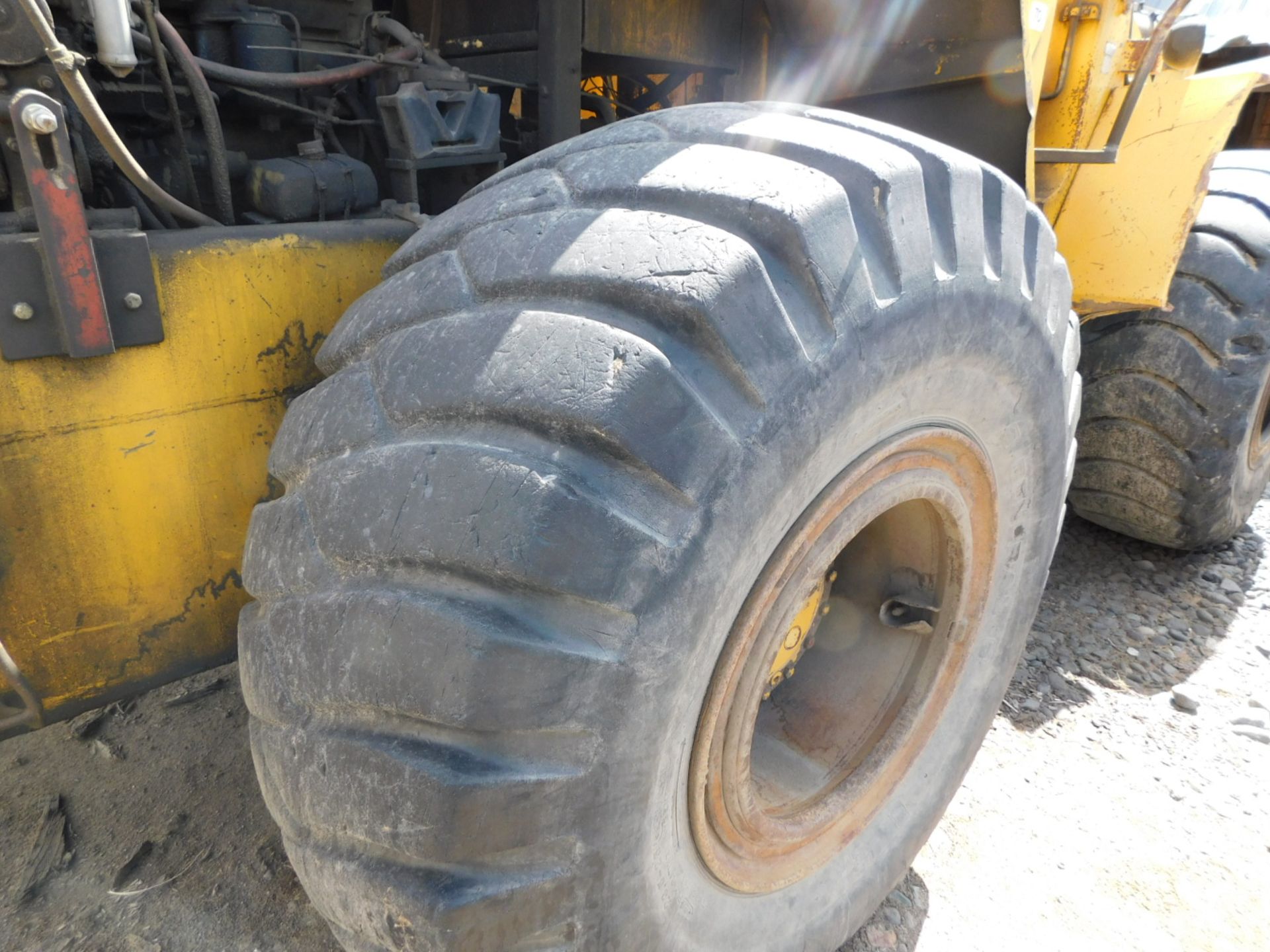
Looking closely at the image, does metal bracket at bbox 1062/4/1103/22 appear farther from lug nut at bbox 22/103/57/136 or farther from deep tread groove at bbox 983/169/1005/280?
lug nut at bbox 22/103/57/136

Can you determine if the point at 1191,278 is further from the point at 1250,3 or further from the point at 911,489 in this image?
the point at 911,489

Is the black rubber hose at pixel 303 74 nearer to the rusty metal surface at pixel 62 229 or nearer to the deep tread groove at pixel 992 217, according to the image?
the rusty metal surface at pixel 62 229

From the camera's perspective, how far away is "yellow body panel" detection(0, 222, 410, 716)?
1.23 m

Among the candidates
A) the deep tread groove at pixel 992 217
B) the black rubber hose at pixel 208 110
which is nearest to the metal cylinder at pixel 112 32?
the black rubber hose at pixel 208 110

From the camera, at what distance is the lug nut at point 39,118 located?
3.47ft

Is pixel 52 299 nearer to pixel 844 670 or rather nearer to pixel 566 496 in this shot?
pixel 566 496

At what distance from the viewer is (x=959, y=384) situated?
133cm

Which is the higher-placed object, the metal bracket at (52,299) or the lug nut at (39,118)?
the lug nut at (39,118)

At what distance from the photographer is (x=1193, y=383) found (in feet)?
8.87

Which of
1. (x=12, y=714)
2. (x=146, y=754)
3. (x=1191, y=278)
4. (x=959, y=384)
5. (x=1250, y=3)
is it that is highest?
(x=1250, y=3)

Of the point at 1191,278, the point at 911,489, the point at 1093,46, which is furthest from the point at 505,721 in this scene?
the point at 1191,278

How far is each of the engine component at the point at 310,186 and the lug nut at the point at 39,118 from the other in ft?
1.84

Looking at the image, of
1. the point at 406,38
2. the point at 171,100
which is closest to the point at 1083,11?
the point at 406,38

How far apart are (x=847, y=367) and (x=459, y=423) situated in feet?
1.49
